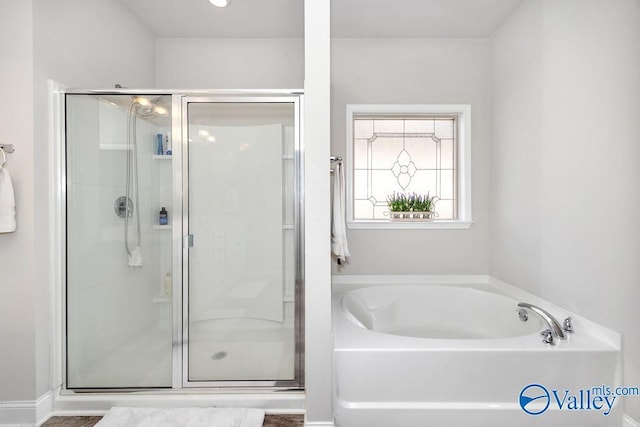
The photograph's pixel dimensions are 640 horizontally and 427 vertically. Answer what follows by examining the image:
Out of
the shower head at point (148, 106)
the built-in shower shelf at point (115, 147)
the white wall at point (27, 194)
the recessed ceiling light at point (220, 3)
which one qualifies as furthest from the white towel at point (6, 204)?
the recessed ceiling light at point (220, 3)

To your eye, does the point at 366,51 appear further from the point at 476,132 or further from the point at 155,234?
the point at 155,234

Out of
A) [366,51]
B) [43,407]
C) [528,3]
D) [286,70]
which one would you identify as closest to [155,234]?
[43,407]

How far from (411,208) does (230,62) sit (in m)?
2.05

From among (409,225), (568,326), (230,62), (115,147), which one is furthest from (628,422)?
(230,62)

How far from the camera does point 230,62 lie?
9.34 ft

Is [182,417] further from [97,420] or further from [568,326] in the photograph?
[568,326]

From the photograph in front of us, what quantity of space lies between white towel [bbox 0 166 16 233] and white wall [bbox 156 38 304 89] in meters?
1.57

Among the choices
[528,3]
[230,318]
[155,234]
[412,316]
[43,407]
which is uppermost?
[528,3]

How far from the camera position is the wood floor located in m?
1.71

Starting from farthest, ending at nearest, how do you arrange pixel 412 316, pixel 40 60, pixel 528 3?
pixel 412 316
pixel 528 3
pixel 40 60

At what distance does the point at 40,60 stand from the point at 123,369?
70.3 inches

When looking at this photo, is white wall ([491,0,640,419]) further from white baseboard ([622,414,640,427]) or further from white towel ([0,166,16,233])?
white towel ([0,166,16,233])

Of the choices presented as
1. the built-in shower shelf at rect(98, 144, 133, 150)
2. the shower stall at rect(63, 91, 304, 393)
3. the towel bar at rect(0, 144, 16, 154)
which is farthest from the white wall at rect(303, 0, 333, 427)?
the towel bar at rect(0, 144, 16, 154)

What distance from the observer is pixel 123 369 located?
1931 mm
